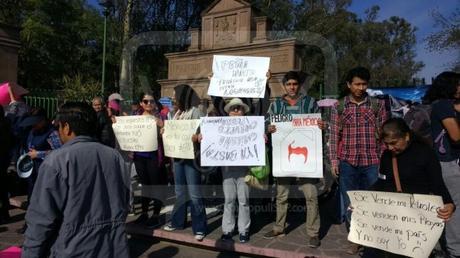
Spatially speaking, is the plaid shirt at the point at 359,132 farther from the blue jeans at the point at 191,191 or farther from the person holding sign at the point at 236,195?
the blue jeans at the point at 191,191

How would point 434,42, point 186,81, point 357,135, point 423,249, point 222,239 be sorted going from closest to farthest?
1. point 423,249
2. point 357,135
3. point 222,239
4. point 186,81
5. point 434,42

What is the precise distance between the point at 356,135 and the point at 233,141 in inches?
53.8

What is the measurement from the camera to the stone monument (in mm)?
10883

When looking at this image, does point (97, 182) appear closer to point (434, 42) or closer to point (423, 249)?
point (423, 249)

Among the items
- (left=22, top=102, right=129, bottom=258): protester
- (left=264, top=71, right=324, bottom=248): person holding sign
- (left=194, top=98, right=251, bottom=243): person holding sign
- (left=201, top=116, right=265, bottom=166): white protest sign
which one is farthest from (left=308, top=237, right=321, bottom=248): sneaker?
(left=22, top=102, right=129, bottom=258): protester

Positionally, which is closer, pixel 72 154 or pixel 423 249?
pixel 72 154

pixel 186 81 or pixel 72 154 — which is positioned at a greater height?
pixel 186 81

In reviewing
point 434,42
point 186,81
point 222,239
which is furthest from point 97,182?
point 434,42

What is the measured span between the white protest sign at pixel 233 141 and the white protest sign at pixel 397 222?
5.21ft

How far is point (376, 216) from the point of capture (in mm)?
3035

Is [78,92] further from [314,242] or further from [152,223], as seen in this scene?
[314,242]

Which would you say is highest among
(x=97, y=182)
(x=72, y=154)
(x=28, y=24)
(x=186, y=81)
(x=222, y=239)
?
(x=28, y=24)

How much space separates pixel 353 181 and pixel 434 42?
15.8 meters

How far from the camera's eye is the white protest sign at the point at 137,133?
5172 mm
